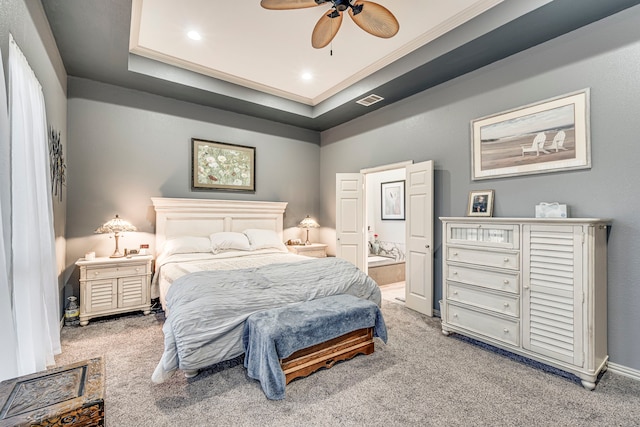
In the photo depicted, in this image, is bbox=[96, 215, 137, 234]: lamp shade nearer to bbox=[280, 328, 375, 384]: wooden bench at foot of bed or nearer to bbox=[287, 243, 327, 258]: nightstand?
bbox=[287, 243, 327, 258]: nightstand

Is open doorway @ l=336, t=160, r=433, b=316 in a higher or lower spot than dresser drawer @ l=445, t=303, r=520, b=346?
higher

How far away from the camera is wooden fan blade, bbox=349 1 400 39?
7.93 feet

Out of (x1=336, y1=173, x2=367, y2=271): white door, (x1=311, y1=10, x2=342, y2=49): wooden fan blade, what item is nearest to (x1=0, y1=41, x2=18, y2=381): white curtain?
(x1=311, y1=10, x2=342, y2=49): wooden fan blade

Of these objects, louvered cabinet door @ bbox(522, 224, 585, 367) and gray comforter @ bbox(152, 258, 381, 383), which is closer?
gray comforter @ bbox(152, 258, 381, 383)

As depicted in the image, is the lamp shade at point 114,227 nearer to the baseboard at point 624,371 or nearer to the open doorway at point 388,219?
the open doorway at point 388,219

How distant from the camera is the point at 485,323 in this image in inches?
114

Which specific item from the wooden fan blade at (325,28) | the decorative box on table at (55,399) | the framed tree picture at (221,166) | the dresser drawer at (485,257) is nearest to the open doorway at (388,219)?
the framed tree picture at (221,166)

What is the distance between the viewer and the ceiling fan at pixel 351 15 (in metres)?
2.37

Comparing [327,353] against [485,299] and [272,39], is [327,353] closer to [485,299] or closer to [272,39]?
[485,299]

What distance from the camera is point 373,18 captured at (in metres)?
2.54

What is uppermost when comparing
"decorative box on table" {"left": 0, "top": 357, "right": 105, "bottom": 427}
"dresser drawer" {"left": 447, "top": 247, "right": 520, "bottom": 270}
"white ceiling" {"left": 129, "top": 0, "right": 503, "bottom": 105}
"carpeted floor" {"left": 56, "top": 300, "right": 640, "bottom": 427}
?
"white ceiling" {"left": 129, "top": 0, "right": 503, "bottom": 105}

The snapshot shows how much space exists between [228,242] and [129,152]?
6.07ft

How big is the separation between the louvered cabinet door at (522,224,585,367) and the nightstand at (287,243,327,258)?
334 cm

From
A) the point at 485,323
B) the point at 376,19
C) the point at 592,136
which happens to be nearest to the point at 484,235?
the point at 485,323
